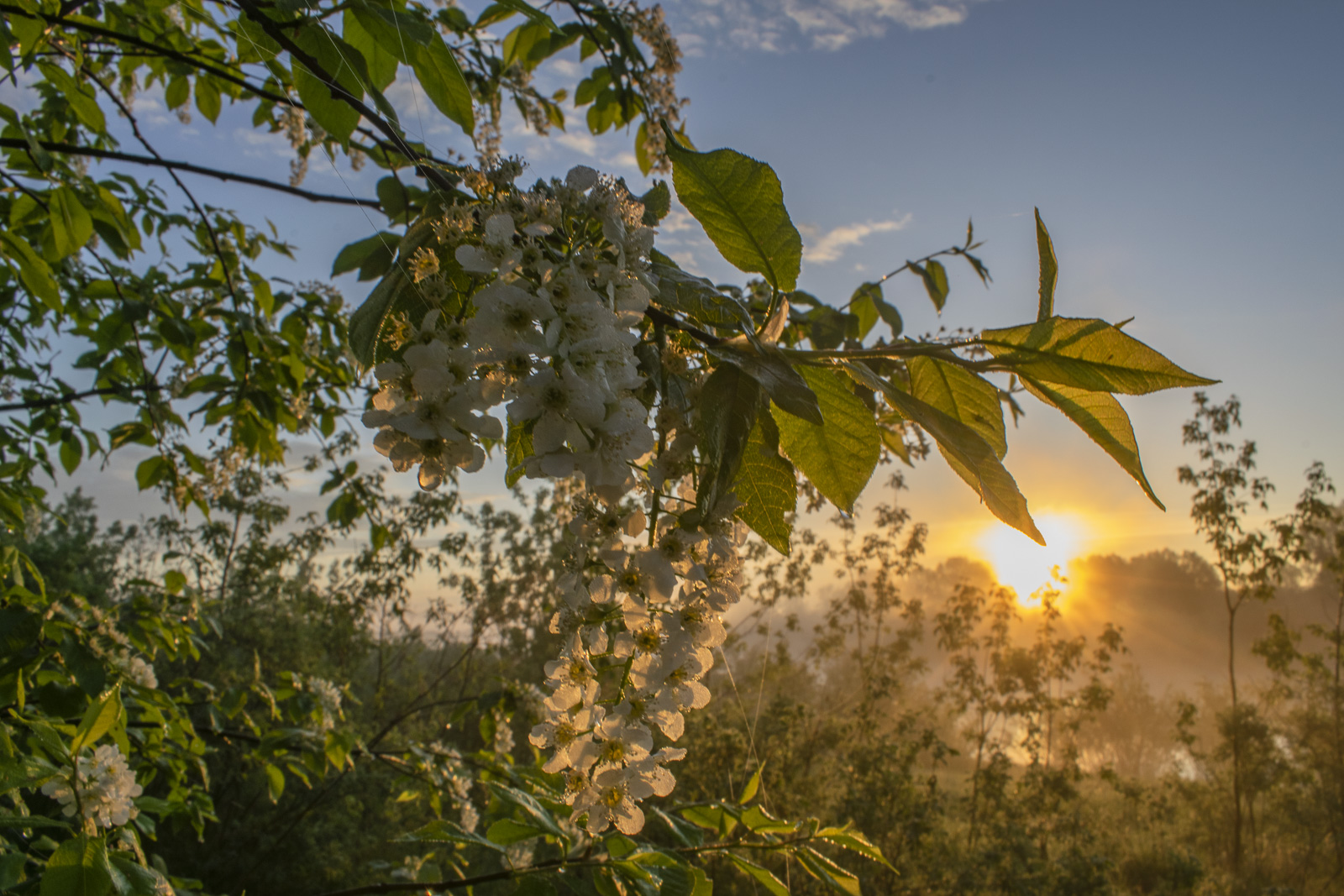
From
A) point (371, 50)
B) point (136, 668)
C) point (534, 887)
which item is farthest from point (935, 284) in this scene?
point (136, 668)

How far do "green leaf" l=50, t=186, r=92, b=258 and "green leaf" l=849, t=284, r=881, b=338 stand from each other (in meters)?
1.30

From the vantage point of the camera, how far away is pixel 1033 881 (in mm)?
4270

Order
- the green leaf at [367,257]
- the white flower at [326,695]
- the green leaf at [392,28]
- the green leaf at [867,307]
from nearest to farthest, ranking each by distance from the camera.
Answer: the green leaf at [392,28] < the green leaf at [367,257] < the green leaf at [867,307] < the white flower at [326,695]

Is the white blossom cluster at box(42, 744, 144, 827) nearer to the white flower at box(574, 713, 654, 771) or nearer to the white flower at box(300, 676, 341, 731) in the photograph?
the white flower at box(300, 676, 341, 731)

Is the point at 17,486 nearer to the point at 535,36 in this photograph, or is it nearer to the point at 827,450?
the point at 535,36

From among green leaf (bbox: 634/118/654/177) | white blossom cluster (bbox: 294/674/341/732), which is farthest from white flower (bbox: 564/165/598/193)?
white blossom cluster (bbox: 294/674/341/732)

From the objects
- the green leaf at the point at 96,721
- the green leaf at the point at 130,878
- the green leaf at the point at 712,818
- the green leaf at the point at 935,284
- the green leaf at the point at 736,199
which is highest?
the green leaf at the point at 935,284

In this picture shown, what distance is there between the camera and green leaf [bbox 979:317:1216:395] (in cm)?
40

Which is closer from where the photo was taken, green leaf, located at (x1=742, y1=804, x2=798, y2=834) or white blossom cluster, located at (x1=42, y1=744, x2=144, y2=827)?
green leaf, located at (x1=742, y1=804, x2=798, y2=834)

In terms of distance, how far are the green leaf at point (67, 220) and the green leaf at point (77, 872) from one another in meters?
0.97

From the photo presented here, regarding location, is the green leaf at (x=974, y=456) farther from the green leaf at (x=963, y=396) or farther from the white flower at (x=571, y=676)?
the white flower at (x=571, y=676)

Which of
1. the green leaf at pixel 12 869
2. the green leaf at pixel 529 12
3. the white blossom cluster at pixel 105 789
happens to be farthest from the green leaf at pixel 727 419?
the white blossom cluster at pixel 105 789

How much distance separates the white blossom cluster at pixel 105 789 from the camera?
1120 millimetres

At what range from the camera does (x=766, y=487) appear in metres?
0.47
